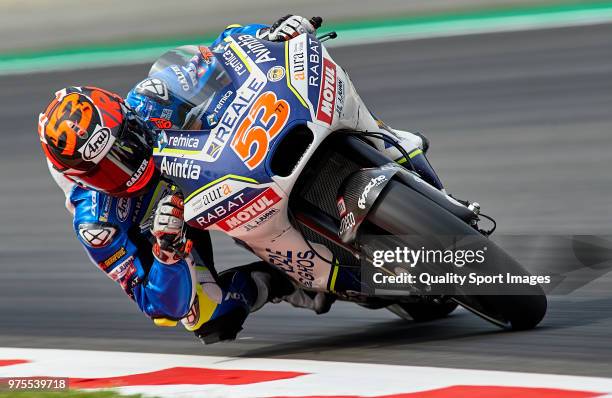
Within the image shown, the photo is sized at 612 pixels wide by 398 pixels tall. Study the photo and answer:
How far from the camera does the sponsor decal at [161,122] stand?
187 inches

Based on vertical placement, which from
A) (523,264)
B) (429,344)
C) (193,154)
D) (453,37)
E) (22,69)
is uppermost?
(193,154)

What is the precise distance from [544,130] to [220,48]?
3.74m

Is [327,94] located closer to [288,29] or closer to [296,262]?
[288,29]

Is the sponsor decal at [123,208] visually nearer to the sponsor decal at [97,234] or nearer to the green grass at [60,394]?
the sponsor decal at [97,234]

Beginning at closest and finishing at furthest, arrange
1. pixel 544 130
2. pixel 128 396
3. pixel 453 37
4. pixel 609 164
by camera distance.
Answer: pixel 128 396 < pixel 609 164 < pixel 544 130 < pixel 453 37

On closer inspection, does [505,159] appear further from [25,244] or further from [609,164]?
[25,244]

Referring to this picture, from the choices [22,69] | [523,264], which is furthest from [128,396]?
[22,69]

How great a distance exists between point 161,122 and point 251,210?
68cm

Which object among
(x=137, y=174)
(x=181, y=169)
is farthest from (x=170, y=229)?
(x=137, y=174)

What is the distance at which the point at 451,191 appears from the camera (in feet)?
24.3

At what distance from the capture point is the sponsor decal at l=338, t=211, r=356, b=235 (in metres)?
4.18

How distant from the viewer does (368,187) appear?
4.13 metres

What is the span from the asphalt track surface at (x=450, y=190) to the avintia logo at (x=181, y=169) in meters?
1.03
